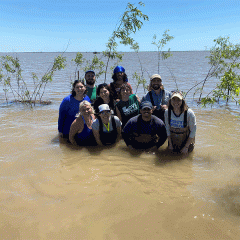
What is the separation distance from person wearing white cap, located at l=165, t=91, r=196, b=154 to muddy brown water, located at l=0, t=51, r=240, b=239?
13.9 inches

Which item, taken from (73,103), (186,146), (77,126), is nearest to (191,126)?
(186,146)

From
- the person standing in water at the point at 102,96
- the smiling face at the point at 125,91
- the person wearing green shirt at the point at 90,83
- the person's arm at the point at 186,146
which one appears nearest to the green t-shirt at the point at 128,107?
the smiling face at the point at 125,91

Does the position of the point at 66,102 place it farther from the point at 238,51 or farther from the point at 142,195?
the point at 238,51

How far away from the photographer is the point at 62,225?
311 cm

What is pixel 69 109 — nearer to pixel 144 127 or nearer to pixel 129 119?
pixel 129 119

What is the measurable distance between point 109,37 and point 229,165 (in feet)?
23.2

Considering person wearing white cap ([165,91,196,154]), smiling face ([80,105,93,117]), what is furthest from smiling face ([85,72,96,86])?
person wearing white cap ([165,91,196,154])

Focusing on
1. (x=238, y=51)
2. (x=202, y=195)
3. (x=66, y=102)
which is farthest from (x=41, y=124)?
(x=238, y=51)

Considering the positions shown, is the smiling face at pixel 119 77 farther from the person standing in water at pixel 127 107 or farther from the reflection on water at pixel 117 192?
the reflection on water at pixel 117 192

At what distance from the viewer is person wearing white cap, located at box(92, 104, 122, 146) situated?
5.39m

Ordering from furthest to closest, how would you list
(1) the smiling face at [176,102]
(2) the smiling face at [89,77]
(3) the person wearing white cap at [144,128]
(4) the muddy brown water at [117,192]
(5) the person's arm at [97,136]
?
(2) the smiling face at [89,77]
(5) the person's arm at [97,136]
(3) the person wearing white cap at [144,128]
(1) the smiling face at [176,102]
(4) the muddy brown water at [117,192]

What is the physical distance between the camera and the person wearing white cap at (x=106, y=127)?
5.39 metres

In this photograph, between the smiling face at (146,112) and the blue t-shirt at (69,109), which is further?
the blue t-shirt at (69,109)

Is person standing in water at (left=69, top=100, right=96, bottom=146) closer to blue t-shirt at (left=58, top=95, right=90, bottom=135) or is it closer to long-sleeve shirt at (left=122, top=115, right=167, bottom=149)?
blue t-shirt at (left=58, top=95, right=90, bottom=135)
